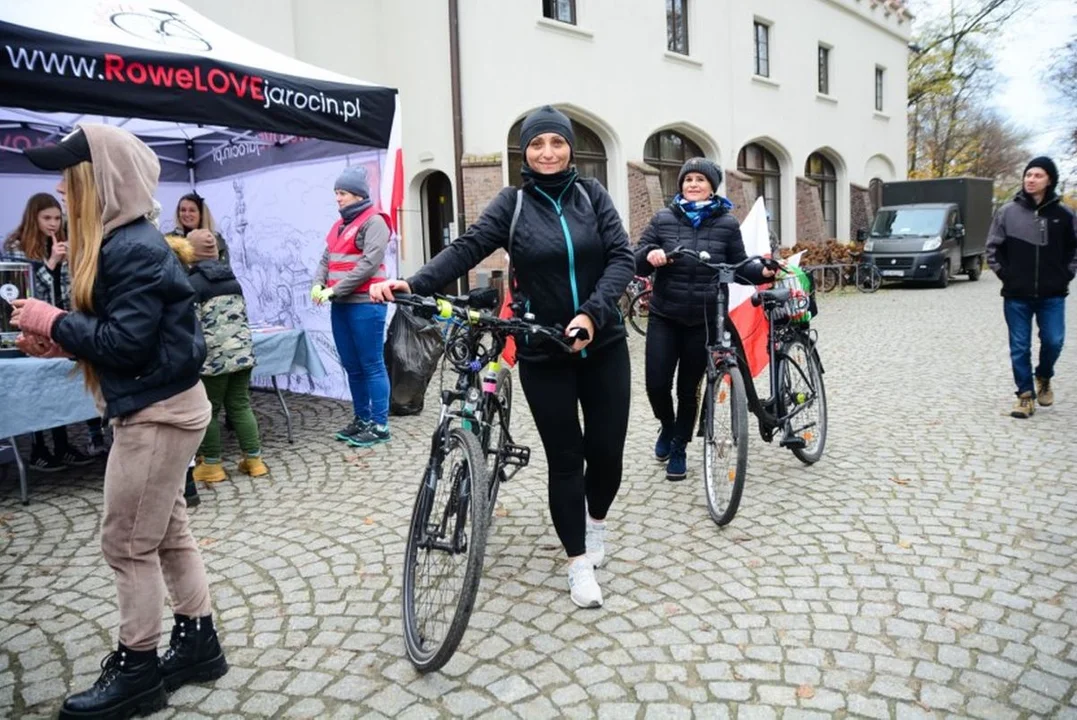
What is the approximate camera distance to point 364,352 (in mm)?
5738

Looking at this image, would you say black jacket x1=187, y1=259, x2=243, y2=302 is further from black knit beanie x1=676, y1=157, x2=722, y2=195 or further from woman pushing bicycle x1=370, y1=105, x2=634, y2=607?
black knit beanie x1=676, y1=157, x2=722, y2=195

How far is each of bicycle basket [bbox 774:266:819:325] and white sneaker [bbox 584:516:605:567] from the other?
196cm

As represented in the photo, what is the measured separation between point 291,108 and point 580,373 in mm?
3601

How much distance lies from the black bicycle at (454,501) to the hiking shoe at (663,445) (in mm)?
2158

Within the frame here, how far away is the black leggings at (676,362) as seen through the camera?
4535 millimetres

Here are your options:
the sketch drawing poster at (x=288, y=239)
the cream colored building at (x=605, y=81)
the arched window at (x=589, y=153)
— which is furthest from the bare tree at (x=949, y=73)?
the sketch drawing poster at (x=288, y=239)

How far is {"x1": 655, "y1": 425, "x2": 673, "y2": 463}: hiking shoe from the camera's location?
503cm

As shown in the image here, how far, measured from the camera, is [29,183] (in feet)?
24.7

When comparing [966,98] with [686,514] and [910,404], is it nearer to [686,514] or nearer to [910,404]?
[910,404]

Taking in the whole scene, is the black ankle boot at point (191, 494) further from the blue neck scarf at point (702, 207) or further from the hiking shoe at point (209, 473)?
the blue neck scarf at point (702, 207)

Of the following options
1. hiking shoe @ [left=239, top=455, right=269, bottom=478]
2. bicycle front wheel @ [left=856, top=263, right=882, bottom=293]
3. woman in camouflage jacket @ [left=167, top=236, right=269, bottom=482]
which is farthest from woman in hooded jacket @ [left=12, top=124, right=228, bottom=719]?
bicycle front wheel @ [left=856, top=263, right=882, bottom=293]

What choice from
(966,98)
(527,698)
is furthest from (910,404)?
(966,98)

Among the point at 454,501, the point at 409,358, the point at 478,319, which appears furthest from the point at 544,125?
the point at 409,358

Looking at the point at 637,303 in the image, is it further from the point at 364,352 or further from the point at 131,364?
the point at 131,364
